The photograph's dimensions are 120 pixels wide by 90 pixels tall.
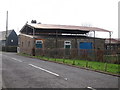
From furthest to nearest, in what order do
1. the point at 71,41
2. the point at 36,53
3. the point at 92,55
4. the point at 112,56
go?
the point at 71,41 → the point at 36,53 → the point at 92,55 → the point at 112,56

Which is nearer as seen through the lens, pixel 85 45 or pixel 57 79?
pixel 57 79

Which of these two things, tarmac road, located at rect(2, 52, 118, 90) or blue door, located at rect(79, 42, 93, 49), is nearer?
tarmac road, located at rect(2, 52, 118, 90)

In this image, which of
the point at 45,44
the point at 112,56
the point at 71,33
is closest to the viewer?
the point at 112,56

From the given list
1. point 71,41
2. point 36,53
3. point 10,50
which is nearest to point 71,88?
point 36,53

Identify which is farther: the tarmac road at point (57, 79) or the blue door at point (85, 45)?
the blue door at point (85, 45)

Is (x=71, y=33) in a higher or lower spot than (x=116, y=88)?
higher

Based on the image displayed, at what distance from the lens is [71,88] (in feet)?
28.4

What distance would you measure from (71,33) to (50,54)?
57.5 feet

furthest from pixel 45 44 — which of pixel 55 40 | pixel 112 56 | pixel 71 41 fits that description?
pixel 112 56

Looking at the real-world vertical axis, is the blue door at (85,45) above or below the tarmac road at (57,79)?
above

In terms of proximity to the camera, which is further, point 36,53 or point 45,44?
point 45,44

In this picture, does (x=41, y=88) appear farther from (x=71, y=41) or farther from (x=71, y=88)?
(x=71, y=41)

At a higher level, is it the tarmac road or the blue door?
the blue door

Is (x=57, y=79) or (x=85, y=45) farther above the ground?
(x=85, y=45)
